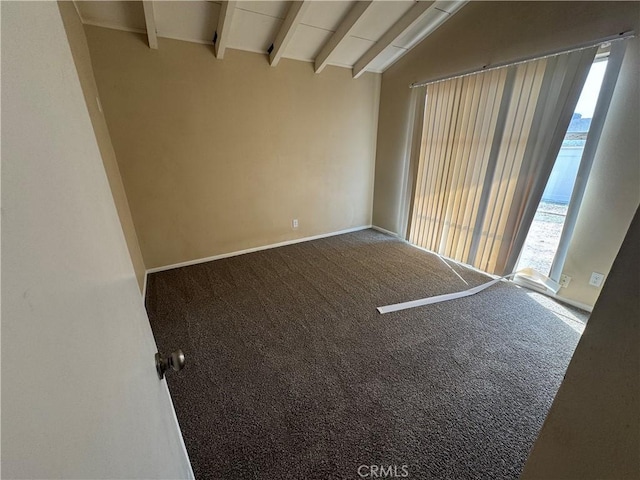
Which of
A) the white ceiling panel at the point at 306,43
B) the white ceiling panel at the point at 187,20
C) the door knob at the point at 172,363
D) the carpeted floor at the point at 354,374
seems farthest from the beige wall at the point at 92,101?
the white ceiling panel at the point at 306,43

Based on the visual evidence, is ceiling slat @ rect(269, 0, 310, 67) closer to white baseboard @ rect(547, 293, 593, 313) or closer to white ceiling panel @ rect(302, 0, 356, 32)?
white ceiling panel @ rect(302, 0, 356, 32)

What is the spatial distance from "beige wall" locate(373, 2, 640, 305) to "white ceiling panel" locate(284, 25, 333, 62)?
1.23 m

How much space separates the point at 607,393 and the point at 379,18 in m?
3.25

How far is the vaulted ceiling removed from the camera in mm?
2121

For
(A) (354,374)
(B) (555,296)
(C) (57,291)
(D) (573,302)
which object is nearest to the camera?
(C) (57,291)

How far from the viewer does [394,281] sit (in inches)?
104

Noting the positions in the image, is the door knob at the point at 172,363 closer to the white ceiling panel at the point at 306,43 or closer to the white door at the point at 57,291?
the white door at the point at 57,291

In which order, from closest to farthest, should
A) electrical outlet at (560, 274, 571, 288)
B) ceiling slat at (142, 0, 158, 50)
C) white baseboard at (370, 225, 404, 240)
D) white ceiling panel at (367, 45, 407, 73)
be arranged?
ceiling slat at (142, 0, 158, 50), electrical outlet at (560, 274, 571, 288), white ceiling panel at (367, 45, 407, 73), white baseboard at (370, 225, 404, 240)

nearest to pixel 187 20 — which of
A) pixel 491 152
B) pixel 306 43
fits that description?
pixel 306 43

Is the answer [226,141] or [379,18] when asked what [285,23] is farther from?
[226,141]

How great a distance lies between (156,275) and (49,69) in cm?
292

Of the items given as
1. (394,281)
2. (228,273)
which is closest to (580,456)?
(394,281)

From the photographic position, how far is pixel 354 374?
5.15ft

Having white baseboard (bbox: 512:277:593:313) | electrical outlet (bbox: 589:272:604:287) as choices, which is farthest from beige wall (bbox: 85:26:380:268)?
electrical outlet (bbox: 589:272:604:287)
